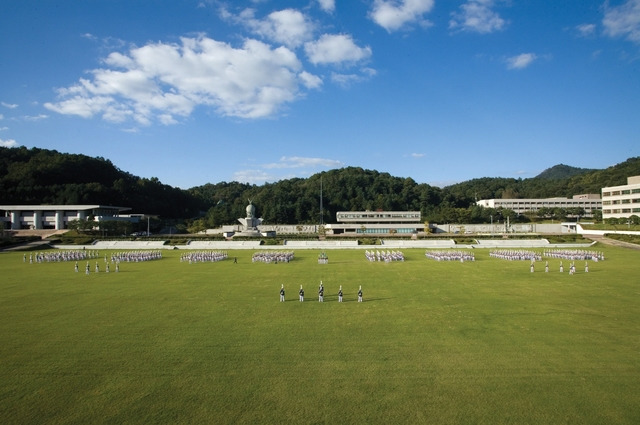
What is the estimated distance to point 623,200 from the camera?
207 feet

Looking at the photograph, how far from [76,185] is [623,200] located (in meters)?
Result: 93.8

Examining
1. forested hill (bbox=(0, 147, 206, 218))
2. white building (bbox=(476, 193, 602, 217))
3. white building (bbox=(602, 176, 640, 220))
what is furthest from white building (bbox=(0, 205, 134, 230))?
white building (bbox=(602, 176, 640, 220))

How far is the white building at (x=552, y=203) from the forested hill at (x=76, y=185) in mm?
72654

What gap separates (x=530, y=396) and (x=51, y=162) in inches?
3522

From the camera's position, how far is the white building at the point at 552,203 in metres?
90.7

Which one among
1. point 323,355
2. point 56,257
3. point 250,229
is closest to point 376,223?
point 250,229

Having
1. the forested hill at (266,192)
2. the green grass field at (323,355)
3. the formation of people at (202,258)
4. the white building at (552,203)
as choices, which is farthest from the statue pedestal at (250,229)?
the white building at (552,203)

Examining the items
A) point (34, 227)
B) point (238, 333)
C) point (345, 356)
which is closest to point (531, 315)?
point (345, 356)

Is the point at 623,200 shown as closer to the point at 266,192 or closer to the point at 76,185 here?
the point at 266,192

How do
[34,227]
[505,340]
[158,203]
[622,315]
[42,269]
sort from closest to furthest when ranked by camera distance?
1. [505,340]
2. [622,315]
3. [42,269]
4. [34,227]
5. [158,203]

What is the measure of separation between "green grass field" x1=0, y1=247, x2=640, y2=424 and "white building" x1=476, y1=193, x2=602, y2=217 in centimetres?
8140

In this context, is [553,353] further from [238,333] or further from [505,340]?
[238,333]

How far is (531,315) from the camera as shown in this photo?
12.9 meters

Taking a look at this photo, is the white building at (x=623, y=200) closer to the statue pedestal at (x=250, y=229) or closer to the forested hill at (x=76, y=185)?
the statue pedestal at (x=250, y=229)
